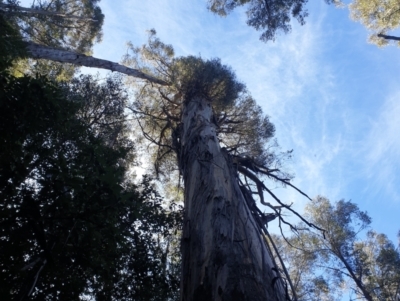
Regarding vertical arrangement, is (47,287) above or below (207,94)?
below

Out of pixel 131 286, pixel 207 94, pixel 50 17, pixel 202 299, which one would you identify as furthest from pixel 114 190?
pixel 50 17

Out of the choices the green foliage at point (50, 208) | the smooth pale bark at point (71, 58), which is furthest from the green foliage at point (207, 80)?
the green foliage at point (50, 208)

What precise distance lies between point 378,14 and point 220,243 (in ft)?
57.3

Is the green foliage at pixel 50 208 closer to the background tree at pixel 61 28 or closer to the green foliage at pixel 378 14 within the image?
the background tree at pixel 61 28

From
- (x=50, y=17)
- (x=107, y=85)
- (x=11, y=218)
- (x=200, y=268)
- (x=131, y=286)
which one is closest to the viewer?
(x=11, y=218)

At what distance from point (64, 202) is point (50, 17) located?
13703 millimetres

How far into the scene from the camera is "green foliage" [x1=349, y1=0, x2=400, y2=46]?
53.6 ft

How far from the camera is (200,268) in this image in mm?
3670

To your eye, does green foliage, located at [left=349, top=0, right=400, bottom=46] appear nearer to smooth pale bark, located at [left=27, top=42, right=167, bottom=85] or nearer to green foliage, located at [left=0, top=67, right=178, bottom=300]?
smooth pale bark, located at [left=27, top=42, right=167, bottom=85]

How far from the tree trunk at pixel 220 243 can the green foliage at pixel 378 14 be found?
47.3ft

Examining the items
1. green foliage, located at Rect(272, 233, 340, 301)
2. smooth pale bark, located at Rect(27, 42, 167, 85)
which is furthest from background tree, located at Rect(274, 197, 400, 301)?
smooth pale bark, located at Rect(27, 42, 167, 85)

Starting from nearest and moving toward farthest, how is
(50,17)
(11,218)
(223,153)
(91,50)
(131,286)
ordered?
(11,218), (131,286), (223,153), (50,17), (91,50)

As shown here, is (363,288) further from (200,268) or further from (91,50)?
(91,50)

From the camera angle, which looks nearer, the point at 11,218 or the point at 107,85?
the point at 11,218
